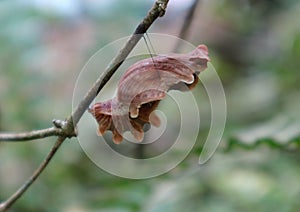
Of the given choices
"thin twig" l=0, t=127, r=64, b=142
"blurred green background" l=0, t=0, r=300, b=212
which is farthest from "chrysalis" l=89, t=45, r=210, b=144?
"blurred green background" l=0, t=0, r=300, b=212

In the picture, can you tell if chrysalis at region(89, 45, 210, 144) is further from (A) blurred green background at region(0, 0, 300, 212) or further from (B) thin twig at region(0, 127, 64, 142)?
(A) blurred green background at region(0, 0, 300, 212)

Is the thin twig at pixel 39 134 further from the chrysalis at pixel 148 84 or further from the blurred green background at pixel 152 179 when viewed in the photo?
the blurred green background at pixel 152 179

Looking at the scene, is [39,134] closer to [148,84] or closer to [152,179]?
[148,84]

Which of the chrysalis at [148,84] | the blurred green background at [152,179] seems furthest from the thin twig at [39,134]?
the blurred green background at [152,179]

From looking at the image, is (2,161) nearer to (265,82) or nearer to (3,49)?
(3,49)

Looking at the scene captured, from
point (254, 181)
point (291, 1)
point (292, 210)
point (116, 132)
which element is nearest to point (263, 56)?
point (291, 1)

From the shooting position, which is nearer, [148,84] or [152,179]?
[148,84]

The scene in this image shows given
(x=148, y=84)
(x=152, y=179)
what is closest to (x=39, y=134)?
(x=148, y=84)

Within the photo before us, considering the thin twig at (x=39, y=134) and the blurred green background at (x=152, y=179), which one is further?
the blurred green background at (x=152, y=179)
